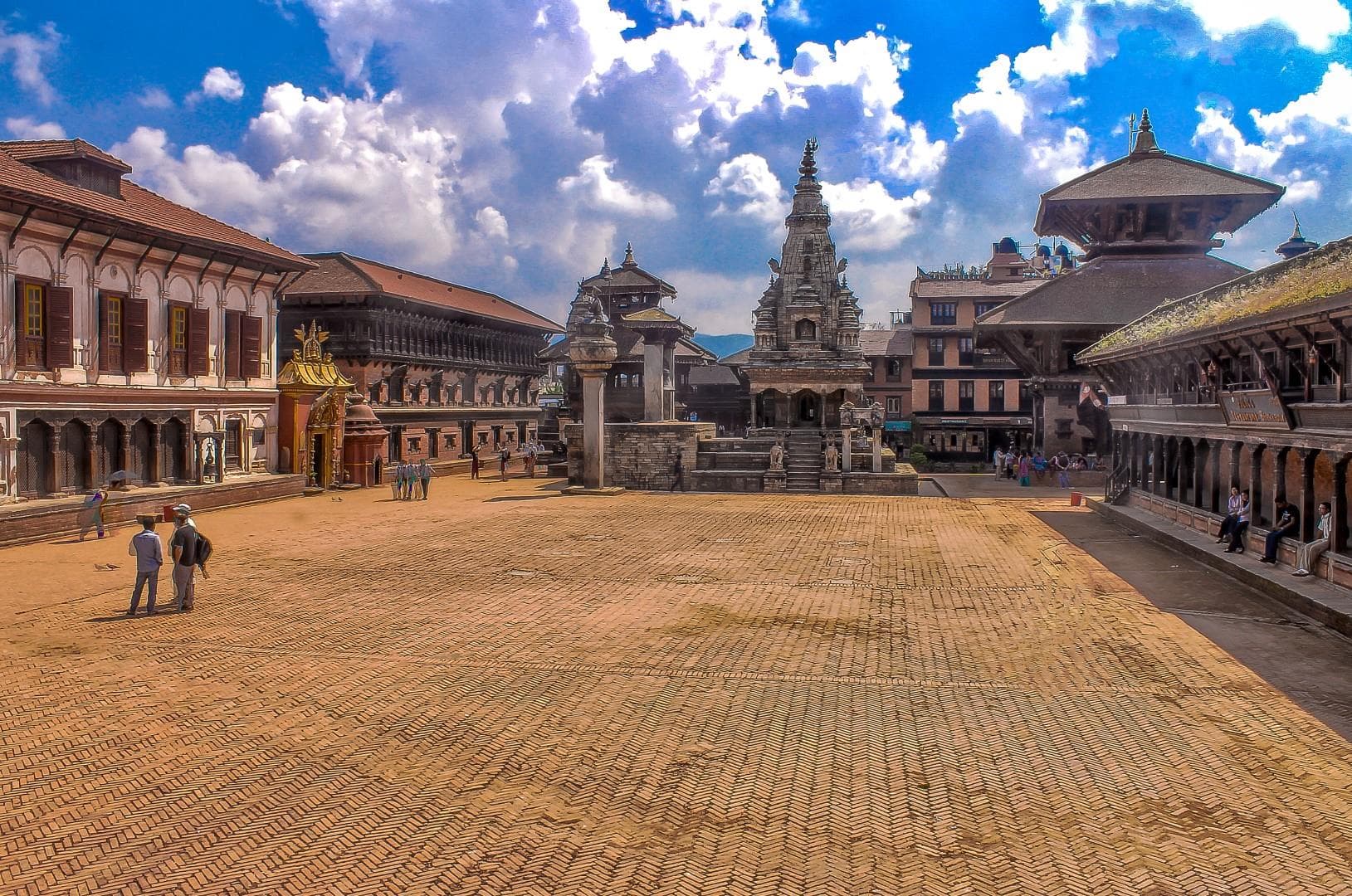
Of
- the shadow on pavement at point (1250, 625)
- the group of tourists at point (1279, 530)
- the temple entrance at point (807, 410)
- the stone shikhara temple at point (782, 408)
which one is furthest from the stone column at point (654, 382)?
the group of tourists at point (1279, 530)

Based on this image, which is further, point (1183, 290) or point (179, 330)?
point (1183, 290)

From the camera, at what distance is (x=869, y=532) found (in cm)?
2542

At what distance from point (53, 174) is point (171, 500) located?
31.6 ft

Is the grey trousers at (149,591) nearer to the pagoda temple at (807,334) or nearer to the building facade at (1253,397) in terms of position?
the building facade at (1253,397)

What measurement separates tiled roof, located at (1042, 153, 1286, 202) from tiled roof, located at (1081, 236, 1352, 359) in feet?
60.8

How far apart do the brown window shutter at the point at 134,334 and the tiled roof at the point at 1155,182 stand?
123 ft

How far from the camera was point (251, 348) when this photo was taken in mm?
34625

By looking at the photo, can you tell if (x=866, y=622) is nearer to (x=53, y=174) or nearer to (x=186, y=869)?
(x=186, y=869)

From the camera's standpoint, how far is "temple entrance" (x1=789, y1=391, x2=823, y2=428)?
53.8 meters

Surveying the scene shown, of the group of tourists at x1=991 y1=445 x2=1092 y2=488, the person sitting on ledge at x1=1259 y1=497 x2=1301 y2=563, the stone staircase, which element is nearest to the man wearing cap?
the person sitting on ledge at x1=1259 y1=497 x2=1301 y2=563

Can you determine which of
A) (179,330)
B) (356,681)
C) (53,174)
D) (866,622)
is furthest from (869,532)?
(53,174)

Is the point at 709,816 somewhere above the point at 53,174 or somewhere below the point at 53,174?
below

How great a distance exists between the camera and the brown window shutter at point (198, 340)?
31328 mm

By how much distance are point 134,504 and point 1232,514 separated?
2758 cm
